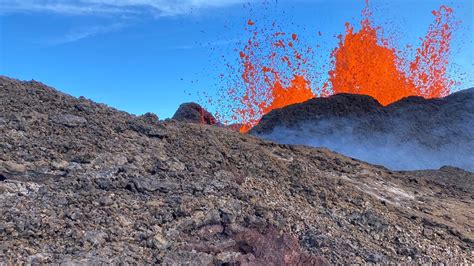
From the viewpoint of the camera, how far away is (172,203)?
5168mm

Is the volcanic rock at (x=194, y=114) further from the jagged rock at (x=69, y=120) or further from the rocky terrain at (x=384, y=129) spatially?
the jagged rock at (x=69, y=120)

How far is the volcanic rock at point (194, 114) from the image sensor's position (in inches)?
778

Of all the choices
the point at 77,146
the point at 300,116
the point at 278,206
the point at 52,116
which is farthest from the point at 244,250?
the point at 300,116

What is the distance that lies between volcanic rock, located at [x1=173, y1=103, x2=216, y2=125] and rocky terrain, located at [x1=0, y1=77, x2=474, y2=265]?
38.1 feet

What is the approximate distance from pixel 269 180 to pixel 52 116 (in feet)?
9.61

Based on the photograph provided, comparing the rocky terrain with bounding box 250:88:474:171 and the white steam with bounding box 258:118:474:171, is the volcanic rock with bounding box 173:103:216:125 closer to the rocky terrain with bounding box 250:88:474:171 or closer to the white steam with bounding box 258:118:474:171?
the rocky terrain with bounding box 250:88:474:171

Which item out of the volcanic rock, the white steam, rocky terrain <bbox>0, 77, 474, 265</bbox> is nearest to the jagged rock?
Result: rocky terrain <bbox>0, 77, 474, 265</bbox>

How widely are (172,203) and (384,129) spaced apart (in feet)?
40.9

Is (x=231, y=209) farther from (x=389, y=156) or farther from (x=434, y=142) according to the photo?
(x=434, y=142)

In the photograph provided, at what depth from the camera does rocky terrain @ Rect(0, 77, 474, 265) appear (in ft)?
14.4

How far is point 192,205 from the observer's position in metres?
5.21

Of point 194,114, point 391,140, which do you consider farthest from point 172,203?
point 194,114

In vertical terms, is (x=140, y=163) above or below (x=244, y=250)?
above

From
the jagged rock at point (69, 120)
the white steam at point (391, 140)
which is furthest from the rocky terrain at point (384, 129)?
the jagged rock at point (69, 120)
